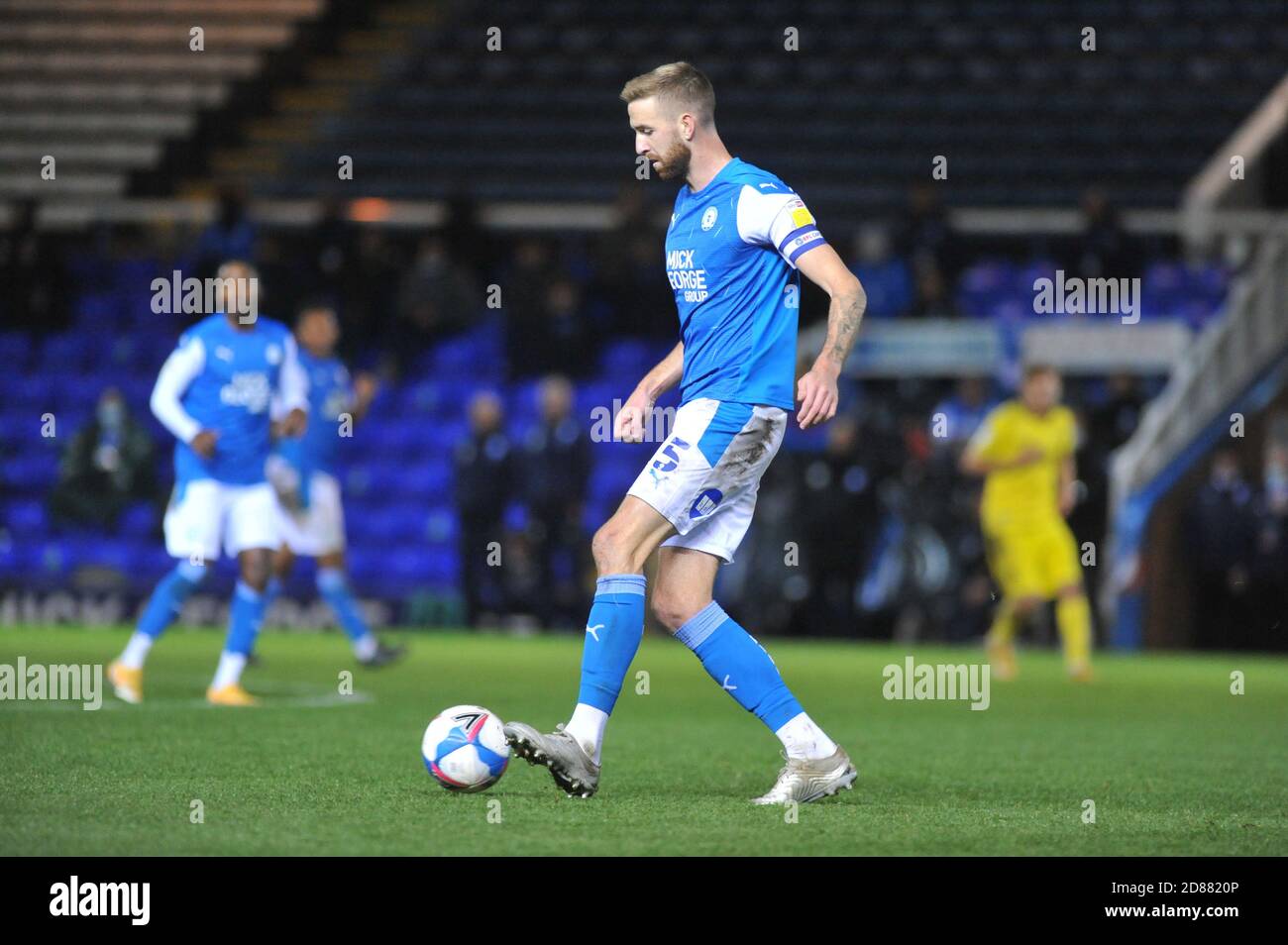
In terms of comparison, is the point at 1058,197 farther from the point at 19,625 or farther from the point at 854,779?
the point at 854,779

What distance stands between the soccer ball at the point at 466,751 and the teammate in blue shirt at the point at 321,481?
6745 millimetres

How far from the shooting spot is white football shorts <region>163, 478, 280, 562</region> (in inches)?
404

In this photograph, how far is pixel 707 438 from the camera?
636 centimetres

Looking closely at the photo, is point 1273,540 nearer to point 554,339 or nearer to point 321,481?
point 554,339

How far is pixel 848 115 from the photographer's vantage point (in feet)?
77.2

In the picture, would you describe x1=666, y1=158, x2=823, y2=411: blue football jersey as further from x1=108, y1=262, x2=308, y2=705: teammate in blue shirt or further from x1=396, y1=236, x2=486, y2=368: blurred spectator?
x1=396, y1=236, x2=486, y2=368: blurred spectator

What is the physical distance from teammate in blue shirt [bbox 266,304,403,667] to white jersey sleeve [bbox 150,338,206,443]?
2996 mm

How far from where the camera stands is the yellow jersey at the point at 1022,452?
47.0ft

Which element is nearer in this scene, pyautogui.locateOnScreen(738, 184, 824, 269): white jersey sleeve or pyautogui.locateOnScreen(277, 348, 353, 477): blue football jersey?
pyautogui.locateOnScreen(738, 184, 824, 269): white jersey sleeve

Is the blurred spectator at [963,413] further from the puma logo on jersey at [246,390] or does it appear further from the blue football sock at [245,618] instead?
the blue football sock at [245,618]

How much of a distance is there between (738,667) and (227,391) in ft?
15.4

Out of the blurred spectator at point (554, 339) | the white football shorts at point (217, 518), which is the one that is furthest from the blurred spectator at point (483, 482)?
the white football shorts at point (217, 518)

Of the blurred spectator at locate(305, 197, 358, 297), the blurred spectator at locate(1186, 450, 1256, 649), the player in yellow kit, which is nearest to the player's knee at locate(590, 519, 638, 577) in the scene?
the player in yellow kit
